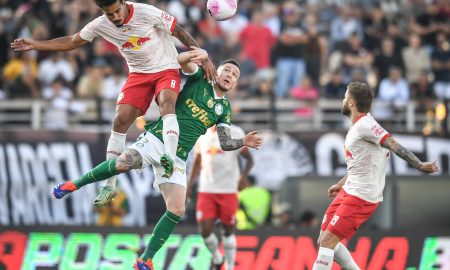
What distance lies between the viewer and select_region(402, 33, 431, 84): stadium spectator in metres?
24.2

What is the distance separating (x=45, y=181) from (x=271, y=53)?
573cm

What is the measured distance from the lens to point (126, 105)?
12.9 meters

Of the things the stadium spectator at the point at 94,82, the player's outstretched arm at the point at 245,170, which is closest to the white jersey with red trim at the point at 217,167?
the player's outstretched arm at the point at 245,170

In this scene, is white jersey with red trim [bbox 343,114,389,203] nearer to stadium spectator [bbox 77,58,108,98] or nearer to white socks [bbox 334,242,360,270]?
white socks [bbox 334,242,360,270]

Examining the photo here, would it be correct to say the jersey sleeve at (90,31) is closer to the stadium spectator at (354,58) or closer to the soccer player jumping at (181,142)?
the soccer player jumping at (181,142)

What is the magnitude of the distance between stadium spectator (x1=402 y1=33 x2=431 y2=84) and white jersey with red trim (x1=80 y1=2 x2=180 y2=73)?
12.3m

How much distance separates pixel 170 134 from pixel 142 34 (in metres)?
1.21

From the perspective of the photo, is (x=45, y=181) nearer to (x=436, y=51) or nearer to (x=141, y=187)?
(x=141, y=187)

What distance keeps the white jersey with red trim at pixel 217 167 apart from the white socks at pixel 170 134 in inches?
120

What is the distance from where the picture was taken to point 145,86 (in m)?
12.9

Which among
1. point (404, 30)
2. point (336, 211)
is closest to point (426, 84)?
point (404, 30)

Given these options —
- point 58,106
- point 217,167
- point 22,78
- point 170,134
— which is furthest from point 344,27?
point 170,134

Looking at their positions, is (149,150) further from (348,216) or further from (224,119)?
(348,216)

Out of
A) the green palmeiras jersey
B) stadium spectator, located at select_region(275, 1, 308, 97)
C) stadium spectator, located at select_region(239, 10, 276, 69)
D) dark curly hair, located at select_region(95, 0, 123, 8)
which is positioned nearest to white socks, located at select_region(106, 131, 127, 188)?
the green palmeiras jersey
